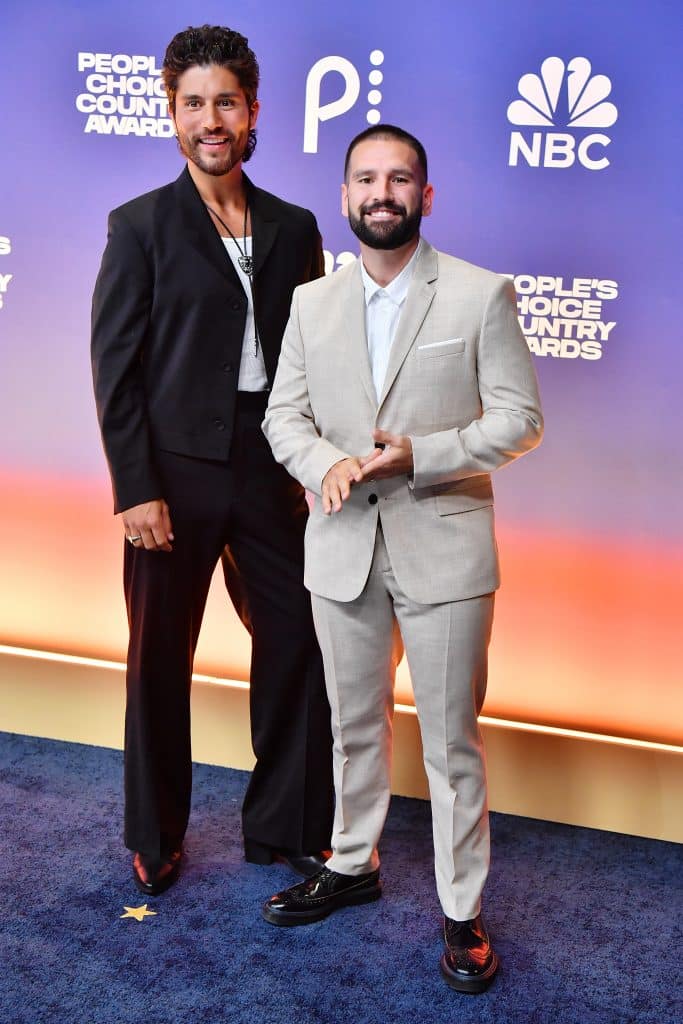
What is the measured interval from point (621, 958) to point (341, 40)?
243 cm

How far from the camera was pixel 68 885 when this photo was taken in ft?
9.37

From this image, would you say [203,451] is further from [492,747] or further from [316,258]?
[492,747]

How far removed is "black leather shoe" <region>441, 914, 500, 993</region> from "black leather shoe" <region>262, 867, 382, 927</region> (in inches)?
11.7

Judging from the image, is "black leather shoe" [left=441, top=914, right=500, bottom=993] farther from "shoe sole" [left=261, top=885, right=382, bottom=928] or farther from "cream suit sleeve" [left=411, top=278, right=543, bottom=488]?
"cream suit sleeve" [left=411, top=278, right=543, bottom=488]

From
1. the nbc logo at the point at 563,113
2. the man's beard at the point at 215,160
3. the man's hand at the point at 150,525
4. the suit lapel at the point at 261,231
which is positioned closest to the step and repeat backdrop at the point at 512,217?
the nbc logo at the point at 563,113

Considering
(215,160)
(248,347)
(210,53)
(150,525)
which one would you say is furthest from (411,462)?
(210,53)

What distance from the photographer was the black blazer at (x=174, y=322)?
2.59m

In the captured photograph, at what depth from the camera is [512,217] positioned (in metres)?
3.09

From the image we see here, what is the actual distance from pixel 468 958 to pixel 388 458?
1107mm

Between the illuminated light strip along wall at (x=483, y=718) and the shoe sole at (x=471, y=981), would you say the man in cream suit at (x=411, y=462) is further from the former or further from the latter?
the illuminated light strip along wall at (x=483, y=718)

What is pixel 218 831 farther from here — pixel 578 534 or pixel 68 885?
pixel 578 534

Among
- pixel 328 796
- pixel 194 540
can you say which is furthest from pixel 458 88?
pixel 328 796

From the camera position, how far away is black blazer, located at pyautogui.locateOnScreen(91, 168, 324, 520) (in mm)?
2590

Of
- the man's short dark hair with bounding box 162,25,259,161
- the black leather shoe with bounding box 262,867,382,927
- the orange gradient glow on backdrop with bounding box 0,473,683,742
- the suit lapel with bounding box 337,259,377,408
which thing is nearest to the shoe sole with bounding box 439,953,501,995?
the black leather shoe with bounding box 262,867,382,927
